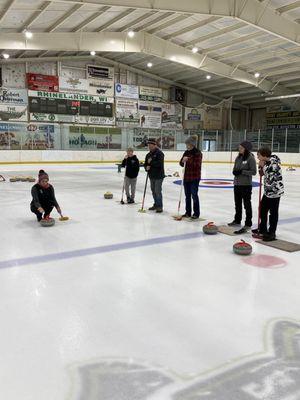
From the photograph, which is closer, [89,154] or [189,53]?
[189,53]

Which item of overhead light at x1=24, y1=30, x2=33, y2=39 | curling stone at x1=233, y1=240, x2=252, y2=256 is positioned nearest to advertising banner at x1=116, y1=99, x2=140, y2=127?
overhead light at x1=24, y1=30, x2=33, y2=39

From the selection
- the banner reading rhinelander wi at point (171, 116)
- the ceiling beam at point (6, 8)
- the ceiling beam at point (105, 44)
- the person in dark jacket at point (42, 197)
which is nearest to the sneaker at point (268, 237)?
the person in dark jacket at point (42, 197)

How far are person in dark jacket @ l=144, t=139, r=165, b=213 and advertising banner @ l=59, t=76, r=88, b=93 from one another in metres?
18.2

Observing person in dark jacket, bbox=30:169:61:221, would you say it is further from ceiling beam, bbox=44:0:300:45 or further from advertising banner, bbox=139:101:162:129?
advertising banner, bbox=139:101:162:129

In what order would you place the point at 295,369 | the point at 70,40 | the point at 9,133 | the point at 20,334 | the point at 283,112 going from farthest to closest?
1. the point at 283,112
2. the point at 9,133
3. the point at 70,40
4. the point at 20,334
5. the point at 295,369

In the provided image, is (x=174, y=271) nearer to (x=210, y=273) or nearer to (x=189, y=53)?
(x=210, y=273)

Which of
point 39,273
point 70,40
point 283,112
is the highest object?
point 70,40

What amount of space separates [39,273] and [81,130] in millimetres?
18334

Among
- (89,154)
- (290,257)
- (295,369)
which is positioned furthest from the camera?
(89,154)

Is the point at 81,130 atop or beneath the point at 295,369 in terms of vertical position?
atop

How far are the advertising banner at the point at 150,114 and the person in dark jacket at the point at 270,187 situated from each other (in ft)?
72.1

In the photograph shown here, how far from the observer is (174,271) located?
3.77 m

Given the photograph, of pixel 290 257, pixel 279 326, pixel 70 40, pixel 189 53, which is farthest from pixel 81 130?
pixel 279 326

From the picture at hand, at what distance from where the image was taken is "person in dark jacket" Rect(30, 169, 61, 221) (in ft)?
18.3
